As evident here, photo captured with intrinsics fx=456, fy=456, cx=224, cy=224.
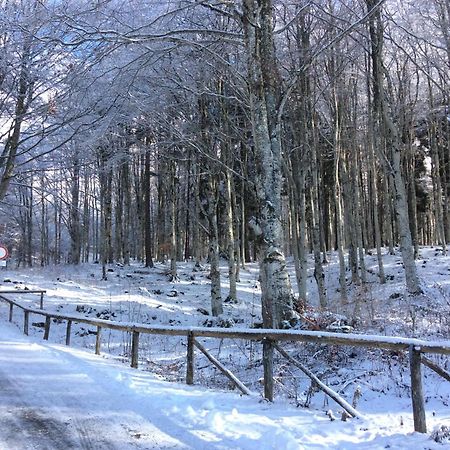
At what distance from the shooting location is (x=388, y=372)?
7746 millimetres

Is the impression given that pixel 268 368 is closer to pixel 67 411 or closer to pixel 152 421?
pixel 152 421

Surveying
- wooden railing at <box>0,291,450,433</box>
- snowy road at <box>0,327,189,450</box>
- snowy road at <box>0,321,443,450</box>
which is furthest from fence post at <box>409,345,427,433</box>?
snowy road at <box>0,327,189,450</box>

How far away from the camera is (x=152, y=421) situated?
5.35 meters

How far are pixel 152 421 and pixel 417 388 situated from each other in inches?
118

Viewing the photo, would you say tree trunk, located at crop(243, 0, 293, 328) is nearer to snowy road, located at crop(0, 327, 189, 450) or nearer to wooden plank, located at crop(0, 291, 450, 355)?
wooden plank, located at crop(0, 291, 450, 355)

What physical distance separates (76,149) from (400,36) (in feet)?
47.0

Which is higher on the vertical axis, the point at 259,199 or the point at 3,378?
the point at 259,199

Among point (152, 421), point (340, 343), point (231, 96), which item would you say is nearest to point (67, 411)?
point (152, 421)

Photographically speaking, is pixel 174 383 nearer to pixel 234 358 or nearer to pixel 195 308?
pixel 234 358

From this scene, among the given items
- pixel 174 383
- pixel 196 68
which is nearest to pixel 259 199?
pixel 174 383

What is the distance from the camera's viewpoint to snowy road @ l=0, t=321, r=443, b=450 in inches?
183

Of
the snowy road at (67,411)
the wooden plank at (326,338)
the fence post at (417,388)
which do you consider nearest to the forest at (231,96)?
the wooden plank at (326,338)

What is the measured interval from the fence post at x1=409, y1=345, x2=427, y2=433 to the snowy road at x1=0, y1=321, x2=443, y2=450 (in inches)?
5.5

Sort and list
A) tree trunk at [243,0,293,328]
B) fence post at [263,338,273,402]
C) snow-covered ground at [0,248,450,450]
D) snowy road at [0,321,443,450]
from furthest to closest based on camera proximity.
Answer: tree trunk at [243,0,293,328]
fence post at [263,338,273,402]
snow-covered ground at [0,248,450,450]
snowy road at [0,321,443,450]
